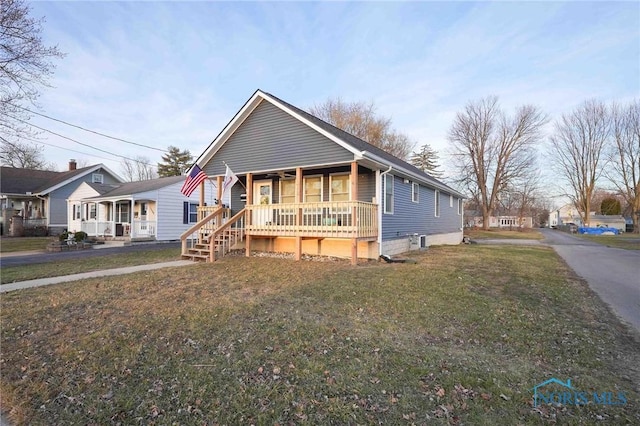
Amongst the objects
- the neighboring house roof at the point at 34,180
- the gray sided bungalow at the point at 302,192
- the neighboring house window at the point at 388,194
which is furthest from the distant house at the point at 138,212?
the neighboring house window at the point at 388,194

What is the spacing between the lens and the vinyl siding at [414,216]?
42.1 ft

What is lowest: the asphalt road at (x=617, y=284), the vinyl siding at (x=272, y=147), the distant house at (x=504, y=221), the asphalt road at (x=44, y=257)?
the asphalt road at (x=617, y=284)

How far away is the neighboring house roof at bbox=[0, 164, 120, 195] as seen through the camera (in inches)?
1064

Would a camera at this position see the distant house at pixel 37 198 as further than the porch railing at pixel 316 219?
Yes

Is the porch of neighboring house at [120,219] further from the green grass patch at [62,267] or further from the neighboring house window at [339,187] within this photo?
the neighboring house window at [339,187]

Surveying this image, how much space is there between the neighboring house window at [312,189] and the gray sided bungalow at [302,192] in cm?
4

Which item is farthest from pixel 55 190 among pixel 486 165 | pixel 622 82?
A: pixel 486 165

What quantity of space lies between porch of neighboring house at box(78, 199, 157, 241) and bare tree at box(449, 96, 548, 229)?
3683 cm

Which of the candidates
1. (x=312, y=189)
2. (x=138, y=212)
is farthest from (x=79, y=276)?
(x=138, y=212)

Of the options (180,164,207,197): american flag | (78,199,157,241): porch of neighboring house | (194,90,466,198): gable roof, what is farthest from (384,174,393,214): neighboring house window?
(78,199,157,241): porch of neighboring house

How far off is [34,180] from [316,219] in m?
32.2

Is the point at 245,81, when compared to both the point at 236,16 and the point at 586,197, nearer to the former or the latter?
the point at 236,16

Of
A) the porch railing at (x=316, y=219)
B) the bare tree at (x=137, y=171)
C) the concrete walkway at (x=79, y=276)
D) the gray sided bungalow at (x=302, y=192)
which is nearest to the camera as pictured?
the concrete walkway at (x=79, y=276)

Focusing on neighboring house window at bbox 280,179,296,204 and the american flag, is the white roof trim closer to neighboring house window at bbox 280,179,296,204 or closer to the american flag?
the american flag
